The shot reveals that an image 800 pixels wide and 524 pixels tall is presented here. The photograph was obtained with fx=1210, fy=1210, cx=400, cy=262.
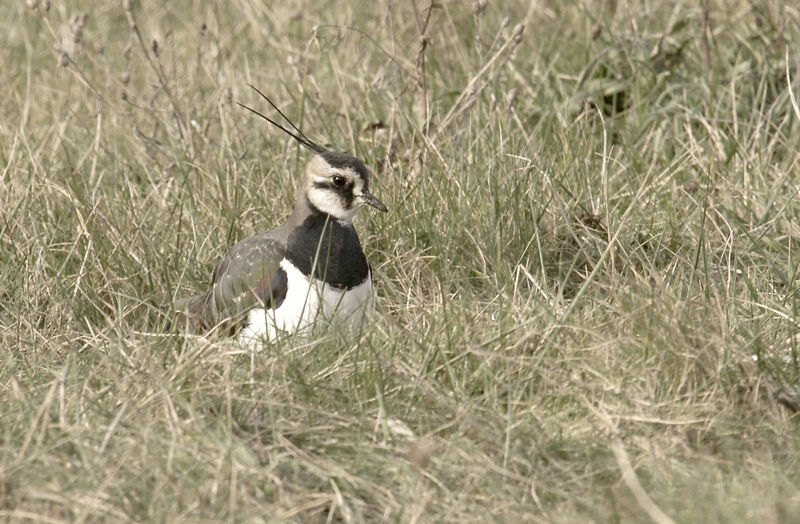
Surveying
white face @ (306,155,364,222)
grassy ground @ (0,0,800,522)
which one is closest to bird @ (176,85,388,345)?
white face @ (306,155,364,222)

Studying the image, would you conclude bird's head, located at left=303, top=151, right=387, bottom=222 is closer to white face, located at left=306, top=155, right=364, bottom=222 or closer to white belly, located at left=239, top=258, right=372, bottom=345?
white face, located at left=306, top=155, right=364, bottom=222

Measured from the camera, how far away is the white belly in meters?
4.06

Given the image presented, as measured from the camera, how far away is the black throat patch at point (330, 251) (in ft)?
13.9

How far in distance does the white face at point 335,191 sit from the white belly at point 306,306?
0.85 feet

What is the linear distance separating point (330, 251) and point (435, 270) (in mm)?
478

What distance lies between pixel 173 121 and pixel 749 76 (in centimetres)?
276

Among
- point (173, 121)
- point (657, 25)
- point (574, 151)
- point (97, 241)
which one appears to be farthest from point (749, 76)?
point (97, 241)

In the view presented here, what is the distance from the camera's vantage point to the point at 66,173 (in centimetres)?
554

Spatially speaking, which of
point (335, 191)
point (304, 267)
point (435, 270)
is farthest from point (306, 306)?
point (435, 270)

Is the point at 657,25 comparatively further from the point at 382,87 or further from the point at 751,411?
the point at 751,411

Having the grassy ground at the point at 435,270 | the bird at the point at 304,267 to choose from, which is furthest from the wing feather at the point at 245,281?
the grassy ground at the point at 435,270

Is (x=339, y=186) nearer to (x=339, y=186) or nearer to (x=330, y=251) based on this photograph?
(x=339, y=186)

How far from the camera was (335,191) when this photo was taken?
4426mm

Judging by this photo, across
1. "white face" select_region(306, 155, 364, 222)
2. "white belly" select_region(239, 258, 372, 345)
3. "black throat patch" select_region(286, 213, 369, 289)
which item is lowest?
"white belly" select_region(239, 258, 372, 345)
